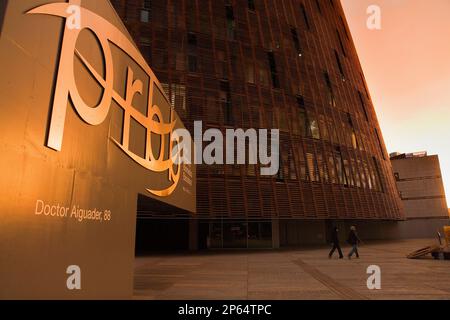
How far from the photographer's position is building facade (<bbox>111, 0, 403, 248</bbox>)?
75.5ft

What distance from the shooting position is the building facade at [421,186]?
5431cm

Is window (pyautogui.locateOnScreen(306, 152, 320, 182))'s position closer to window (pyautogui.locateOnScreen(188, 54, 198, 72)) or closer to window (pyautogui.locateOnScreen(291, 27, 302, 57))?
window (pyautogui.locateOnScreen(291, 27, 302, 57))

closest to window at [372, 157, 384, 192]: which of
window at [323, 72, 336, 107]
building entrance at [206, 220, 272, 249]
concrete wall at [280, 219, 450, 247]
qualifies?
concrete wall at [280, 219, 450, 247]

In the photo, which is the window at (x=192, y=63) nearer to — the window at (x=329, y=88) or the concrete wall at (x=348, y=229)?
the window at (x=329, y=88)

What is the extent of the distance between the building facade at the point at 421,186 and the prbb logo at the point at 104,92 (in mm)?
57161

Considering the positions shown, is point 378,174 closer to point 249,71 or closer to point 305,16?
point 305,16

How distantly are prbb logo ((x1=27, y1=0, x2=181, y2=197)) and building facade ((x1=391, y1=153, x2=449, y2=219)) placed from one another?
57.2m

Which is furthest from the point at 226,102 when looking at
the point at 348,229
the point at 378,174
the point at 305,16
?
the point at 348,229

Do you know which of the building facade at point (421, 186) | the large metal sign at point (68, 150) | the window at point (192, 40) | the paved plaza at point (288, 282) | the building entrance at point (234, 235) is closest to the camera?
the large metal sign at point (68, 150)

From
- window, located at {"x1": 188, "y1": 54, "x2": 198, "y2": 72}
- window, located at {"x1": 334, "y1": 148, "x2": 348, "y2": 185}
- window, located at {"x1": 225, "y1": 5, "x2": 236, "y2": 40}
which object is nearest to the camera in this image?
window, located at {"x1": 188, "y1": 54, "x2": 198, "y2": 72}

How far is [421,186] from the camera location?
56.4 metres

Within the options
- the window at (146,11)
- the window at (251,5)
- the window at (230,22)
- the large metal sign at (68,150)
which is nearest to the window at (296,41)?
the window at (251,5)

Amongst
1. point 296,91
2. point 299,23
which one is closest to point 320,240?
point 296,91
